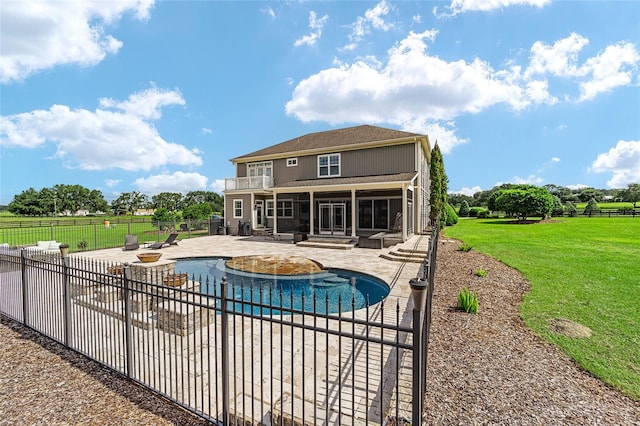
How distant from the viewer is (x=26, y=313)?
5797 mm

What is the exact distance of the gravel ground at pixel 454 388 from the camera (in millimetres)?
2953

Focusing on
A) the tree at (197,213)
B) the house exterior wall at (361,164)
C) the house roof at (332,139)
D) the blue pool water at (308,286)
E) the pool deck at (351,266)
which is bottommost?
the blue pool water at (308,286)

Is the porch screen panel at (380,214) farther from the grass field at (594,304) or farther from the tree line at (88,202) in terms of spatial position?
the tree line at (88,202)

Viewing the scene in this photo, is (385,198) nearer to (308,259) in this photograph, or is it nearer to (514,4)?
(308,259)

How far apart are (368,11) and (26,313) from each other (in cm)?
1387

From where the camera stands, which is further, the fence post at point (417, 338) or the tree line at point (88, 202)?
the tree line at point (88, 202)

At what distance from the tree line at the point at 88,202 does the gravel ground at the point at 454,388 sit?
65.0m

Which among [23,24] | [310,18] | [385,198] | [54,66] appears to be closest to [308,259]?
[385,198]

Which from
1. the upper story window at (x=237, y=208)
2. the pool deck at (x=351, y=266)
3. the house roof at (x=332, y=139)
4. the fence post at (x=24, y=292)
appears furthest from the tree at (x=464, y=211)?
the fence post at (x=24, y=292)

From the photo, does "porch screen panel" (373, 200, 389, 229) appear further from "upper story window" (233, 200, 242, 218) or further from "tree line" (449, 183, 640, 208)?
"tree line" (449, 183, 640, 208)

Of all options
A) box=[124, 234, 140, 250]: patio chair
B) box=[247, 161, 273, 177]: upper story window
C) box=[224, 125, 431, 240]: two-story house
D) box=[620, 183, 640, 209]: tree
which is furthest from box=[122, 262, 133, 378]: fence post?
box=[620, 183, 640, 209]: tree

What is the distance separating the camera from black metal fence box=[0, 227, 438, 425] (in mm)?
2590

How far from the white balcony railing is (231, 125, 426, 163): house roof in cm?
223

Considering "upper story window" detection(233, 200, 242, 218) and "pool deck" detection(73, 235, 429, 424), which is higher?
"upper story window" detection(233, 200, 242, 218)
